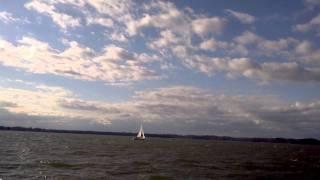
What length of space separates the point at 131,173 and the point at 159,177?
4.09 meters

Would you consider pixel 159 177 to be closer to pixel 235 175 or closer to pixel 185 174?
pixel 185 174

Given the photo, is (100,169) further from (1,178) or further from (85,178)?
(1,178)

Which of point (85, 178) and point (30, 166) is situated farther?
point (30, 166)

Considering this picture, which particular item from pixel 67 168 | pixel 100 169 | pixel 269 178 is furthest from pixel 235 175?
pixel 67 168

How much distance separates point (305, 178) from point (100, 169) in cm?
2483

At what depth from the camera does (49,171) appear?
4738 cm

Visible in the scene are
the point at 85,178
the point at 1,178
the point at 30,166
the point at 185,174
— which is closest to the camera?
the point at 1,178

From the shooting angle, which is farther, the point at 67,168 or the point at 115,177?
the point at 67,168

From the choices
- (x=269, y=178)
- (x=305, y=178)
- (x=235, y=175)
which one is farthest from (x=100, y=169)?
(x=305, y=178)

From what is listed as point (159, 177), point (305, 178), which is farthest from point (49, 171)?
point (305, 178)

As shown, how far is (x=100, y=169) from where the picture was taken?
51.1 meters

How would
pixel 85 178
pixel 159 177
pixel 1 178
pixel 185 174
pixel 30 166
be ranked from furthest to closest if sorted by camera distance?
pixel 30 166
pixel 185 174
pixel 159 177
pixel 85 178
pixel 1 178

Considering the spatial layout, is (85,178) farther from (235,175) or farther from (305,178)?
(305,178)

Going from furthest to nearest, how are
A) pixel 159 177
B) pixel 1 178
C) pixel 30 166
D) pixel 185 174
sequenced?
pixel 30 166 < pixel 185 174 < pixel 159 177 < pixel 1 178
